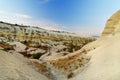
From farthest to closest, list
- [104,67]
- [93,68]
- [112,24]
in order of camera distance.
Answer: [112,24] < [93,68] < [104,67]

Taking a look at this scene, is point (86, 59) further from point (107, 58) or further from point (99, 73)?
point (99, 73)

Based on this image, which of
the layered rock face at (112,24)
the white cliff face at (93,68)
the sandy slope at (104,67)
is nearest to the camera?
the sandy slope at (104,67)

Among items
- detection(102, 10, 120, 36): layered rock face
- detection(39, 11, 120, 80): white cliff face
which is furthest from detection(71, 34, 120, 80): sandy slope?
detection(102, 10, 120, 36): layered rock face

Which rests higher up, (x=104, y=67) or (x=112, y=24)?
(x=112, y=24)

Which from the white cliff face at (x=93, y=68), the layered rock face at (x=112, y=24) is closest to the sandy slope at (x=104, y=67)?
the white cliff face at (x=93, y=68)

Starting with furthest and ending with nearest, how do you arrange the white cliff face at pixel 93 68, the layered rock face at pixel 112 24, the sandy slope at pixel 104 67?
the layered rock face at pixel 112 24, the white cliff face at pixel 93 68, the sandy slope at pixel 104 67

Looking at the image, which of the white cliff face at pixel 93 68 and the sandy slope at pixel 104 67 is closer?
the sandy slope at pixel 104 67

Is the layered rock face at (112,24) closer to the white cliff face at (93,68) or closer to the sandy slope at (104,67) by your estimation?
the white cliff face at (93,68)

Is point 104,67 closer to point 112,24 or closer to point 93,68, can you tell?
point 93,68

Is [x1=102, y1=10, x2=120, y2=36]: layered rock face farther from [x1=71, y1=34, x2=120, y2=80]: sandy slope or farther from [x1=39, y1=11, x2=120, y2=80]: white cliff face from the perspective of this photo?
[x1=71, y1=34, x2=120, y2=80]: sandy slope

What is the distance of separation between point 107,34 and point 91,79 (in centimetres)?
1627

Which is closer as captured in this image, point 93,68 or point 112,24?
point 93,68

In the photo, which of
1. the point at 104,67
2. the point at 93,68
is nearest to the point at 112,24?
the point at 93,68

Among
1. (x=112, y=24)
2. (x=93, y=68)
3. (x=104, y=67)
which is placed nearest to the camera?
(x=104, y=67)
